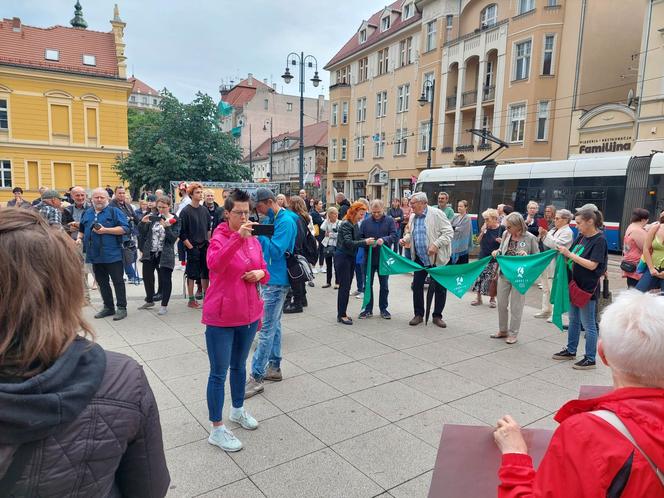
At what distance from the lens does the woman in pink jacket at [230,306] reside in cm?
341

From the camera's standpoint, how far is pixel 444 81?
33.0 meters

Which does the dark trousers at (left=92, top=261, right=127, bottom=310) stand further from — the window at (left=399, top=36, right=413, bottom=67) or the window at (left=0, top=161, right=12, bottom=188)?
the window at (left=0, top=161, right=12, bottom=188)

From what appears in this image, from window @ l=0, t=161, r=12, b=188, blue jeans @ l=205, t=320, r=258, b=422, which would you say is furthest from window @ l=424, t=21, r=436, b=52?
blue jeans @ l=205, t=320, r=258, b=422

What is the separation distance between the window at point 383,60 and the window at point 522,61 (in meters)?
13.4

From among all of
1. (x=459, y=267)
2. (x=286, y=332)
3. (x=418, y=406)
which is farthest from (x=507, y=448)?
(x=459, y=267)

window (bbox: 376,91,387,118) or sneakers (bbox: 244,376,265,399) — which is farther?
window (bbox: 376,91,387,118)

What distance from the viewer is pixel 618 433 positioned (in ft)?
4.20

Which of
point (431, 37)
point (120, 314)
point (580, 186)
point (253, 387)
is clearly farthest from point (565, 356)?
point (431, 37)

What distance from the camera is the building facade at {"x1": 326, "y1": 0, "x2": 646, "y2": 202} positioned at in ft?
86.1

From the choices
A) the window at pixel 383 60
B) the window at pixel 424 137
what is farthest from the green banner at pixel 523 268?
the window at pixel 383 60

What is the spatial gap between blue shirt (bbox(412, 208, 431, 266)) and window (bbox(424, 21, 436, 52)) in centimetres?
3062

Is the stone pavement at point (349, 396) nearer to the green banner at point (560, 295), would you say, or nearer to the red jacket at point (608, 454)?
the green banner at point (560, 295)

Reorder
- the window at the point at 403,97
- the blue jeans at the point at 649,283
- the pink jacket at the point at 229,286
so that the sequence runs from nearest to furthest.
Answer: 1. the pink jacket at the point at 229,286
2. the blue jeans at the point at 649,283
3. the window at the point at 403,97

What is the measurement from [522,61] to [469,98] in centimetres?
443
